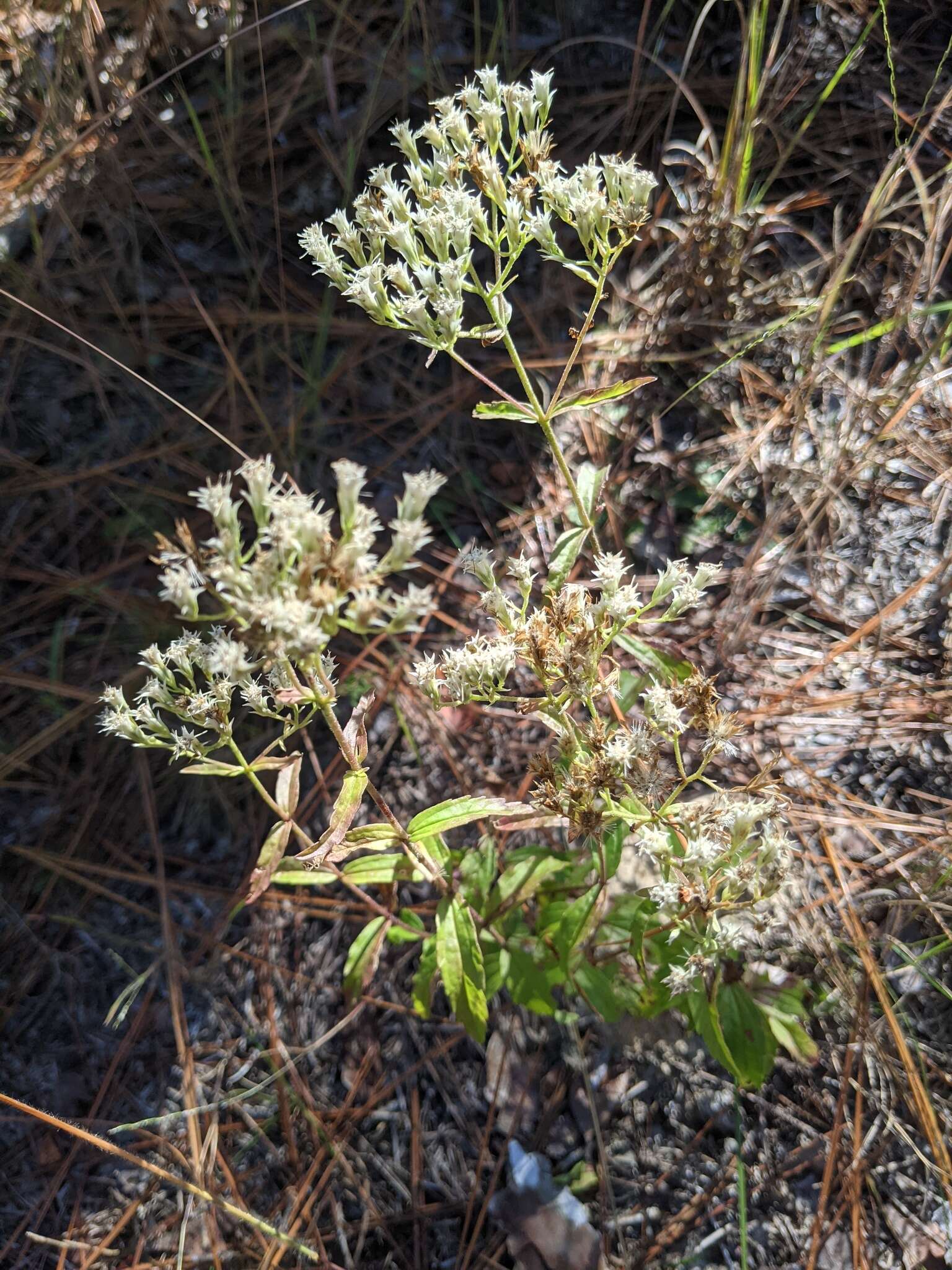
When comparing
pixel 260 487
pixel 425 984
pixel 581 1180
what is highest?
pixel 260 487

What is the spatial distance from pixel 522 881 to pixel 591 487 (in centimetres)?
109

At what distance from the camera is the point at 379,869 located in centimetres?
229

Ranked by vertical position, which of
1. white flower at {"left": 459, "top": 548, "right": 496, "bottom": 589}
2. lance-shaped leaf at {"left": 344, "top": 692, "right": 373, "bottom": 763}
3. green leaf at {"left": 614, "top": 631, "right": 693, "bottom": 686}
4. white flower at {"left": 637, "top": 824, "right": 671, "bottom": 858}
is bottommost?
white flower at {"left": 637, "top": 824, "right": 671, "bottom": 858}

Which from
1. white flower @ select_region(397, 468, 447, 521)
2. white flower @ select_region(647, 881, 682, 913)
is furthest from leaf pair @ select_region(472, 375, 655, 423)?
white flower @ select_region(647, 881, 682, 913)

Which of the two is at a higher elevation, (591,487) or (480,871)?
(591,487)

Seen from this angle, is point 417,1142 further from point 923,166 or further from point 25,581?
point 923,166

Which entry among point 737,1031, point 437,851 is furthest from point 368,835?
point 737,1031

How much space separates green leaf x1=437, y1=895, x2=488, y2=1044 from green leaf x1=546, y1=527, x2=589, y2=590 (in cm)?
88

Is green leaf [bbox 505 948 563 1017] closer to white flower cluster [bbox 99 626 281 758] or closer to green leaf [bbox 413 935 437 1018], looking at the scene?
green leaf [bbox 413 935 437 1018]

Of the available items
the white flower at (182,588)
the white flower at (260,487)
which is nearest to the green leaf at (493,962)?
the white flower at (182,588)

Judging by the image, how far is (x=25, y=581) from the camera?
11.3 ft

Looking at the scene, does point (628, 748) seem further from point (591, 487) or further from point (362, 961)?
point (362, 961)

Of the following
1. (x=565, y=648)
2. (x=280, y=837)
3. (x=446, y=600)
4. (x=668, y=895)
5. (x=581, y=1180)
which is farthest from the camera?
(x=446, y=600)

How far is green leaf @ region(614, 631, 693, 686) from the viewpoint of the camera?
2.25 metres
